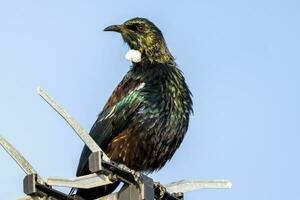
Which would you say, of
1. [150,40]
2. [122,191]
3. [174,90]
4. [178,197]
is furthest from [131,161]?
[122,191]

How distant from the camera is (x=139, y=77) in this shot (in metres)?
8.30

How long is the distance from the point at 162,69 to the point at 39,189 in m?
3.72

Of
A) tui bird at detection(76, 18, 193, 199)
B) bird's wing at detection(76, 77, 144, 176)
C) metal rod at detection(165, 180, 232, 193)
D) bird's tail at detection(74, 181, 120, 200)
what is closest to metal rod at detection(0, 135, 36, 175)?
metal rod at detection(165, 180, 232, 193)

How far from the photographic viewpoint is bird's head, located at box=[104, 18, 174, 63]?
8.70 metres

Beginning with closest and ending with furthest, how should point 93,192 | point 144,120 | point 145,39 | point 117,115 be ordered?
Result: point 93,192 → point 144,120 → point 117,115 → point 145,39

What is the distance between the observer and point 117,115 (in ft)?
26.4

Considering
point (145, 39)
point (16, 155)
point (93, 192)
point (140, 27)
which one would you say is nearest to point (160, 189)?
point (16, 155)

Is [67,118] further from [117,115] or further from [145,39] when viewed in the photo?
[145,39]

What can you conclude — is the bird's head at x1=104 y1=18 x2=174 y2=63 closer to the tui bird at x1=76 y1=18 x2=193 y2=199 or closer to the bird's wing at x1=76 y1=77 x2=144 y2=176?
the tui bird at x1=76 y1=18 x2=193 y2=199

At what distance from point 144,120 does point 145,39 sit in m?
1.23

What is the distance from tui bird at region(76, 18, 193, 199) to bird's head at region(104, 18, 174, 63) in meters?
0.19

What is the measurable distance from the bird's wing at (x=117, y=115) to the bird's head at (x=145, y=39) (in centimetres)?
57

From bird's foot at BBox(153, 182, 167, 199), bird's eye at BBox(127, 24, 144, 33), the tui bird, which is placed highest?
bird's eye at BBox(127, 24, 144, 33)

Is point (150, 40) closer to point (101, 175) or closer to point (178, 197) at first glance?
point (178, 197)
